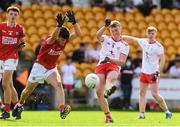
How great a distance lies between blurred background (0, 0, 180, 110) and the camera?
27.6 metres

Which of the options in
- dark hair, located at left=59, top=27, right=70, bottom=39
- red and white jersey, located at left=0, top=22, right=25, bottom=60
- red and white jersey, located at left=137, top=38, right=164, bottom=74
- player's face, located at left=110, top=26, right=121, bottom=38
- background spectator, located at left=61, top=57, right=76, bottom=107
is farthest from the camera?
background spectator, located at left=61, top=57, right=76, bottom=107

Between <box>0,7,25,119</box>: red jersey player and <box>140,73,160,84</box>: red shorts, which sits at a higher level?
<box>0,7,25,119</box>: red jersey player

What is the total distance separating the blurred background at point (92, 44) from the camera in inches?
1086

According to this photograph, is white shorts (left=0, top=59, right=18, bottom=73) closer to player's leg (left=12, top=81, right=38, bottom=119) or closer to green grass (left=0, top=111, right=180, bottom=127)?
player's leg (left=12, top=81, right=38, bottom=119)


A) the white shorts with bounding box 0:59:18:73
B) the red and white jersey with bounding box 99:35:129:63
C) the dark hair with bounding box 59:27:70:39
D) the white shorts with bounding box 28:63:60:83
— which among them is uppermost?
the dark hair with bounding box 59:27:70:39

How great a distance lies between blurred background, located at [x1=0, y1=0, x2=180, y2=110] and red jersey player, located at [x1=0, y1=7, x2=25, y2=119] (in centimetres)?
703

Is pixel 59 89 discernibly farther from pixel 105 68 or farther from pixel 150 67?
pixel 150 67

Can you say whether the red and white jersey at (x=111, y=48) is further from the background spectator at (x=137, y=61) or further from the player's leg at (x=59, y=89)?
the background spectator at (x=137, y=61)

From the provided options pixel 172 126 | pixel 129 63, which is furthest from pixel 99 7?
pixel 172 126

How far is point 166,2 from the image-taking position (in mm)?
34281

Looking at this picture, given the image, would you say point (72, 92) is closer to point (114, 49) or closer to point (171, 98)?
point (171, 98)

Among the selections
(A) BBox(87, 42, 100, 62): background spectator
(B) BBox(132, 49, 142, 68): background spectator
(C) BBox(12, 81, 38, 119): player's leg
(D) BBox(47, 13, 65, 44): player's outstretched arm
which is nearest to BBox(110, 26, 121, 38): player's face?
(D) BBox(47, 13, 65, 44): player's outstretched arm

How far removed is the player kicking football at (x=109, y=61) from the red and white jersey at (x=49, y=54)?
1.04 m

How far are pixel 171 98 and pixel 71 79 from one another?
4177mm
